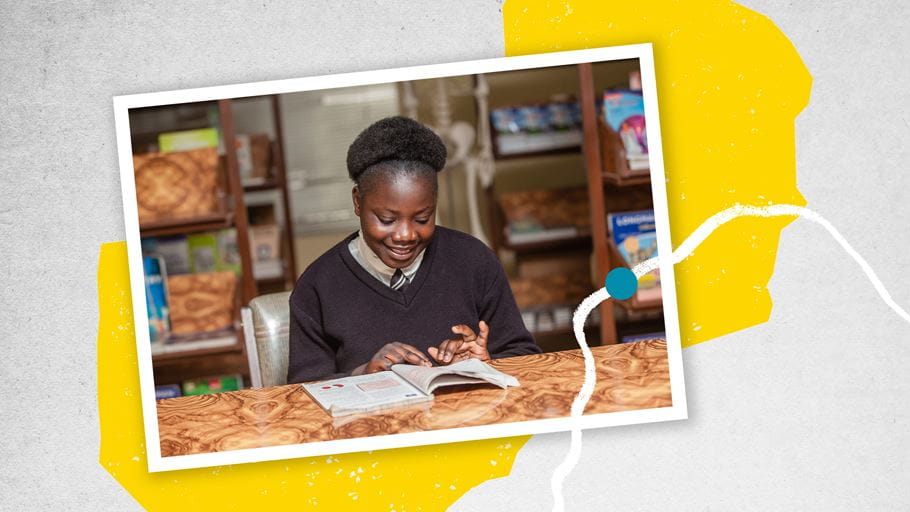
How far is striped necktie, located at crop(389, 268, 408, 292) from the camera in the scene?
5.95 feet

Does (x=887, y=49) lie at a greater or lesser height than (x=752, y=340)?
greater

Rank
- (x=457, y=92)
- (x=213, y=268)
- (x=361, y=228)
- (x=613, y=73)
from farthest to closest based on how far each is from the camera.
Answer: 1. (x=457, y=92)
2. (x=213, y=268)
3. (x=613, y=73)
4. (x=361, y=228)

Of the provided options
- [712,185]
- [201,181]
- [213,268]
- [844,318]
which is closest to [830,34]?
[712,185]

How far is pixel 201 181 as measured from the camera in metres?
2.52

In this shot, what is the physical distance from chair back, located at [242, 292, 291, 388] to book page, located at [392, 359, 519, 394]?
400 mm

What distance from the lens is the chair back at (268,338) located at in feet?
5.92

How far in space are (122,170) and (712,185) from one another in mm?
1114

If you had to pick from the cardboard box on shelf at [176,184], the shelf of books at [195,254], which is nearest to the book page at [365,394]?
the shelf of books at [195,254]

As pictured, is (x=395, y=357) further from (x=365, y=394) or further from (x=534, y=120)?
(x=534, y=120)

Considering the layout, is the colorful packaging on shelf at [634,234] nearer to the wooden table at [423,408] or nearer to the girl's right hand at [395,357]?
the wooden table at [423,408]

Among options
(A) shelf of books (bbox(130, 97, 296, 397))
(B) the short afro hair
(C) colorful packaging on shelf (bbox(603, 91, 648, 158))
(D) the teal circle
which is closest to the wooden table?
(D) the teal circle

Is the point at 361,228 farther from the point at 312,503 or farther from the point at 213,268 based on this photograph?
the point at 213,268

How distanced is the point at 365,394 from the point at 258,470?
252mm

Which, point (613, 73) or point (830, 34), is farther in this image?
point (613, 73)
